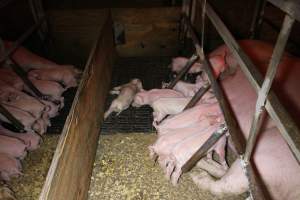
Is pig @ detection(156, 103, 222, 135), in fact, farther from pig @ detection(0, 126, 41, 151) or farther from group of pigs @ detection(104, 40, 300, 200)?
pig @ detection(0, 126, 41, 151)

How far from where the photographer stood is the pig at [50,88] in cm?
371

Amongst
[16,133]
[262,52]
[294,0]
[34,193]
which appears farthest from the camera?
[262,52]

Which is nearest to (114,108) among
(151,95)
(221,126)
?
(151,95)

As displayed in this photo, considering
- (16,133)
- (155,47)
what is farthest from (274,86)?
(16,133)

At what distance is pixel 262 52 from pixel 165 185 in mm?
2064

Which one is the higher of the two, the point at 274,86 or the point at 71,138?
the point at 274,86

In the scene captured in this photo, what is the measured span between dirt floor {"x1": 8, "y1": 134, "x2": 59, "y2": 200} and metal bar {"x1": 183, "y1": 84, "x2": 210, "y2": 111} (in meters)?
1.67

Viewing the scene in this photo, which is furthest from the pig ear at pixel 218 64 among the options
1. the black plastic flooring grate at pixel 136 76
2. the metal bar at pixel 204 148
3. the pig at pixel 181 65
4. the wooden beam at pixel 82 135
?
the wooden beam at pixel 82 135

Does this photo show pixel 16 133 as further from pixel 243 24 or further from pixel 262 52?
pixel 243 24

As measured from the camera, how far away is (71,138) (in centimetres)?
210

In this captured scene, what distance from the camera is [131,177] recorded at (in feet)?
9.50

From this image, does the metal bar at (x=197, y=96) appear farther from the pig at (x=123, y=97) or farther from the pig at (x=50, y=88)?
the pig at (x=50, y=88)

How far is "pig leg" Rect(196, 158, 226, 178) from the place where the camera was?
2.85 m

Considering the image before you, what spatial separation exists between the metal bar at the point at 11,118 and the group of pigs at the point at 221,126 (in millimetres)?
1019
